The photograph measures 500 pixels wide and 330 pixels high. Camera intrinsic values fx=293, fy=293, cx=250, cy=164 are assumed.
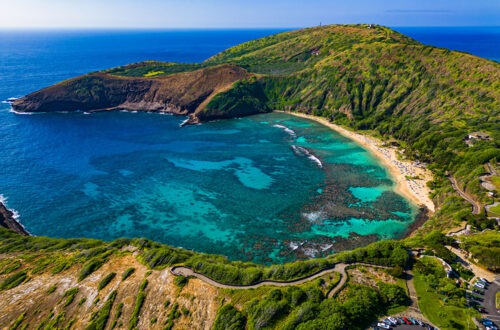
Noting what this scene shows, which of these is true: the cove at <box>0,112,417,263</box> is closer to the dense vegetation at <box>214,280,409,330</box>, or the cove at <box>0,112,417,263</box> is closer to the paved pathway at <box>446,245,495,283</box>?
the paved pathway at <box>446,245,495,283</box>

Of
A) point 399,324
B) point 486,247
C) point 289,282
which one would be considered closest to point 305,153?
point 486,247

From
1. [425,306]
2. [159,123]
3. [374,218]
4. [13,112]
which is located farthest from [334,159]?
[13,112]

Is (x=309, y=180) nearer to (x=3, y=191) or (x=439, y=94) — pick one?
(x=439, y=94)

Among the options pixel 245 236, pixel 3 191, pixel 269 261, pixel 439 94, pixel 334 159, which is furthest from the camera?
pixel 439 94

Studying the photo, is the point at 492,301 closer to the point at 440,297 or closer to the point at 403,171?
the point at 440,297

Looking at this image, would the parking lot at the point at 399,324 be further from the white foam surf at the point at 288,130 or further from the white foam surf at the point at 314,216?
the white foam surf at the point at 288,130

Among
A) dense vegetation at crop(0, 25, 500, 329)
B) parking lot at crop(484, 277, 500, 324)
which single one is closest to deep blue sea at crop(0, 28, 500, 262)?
dense vegetation at crop(0, 25, 500, 329)
